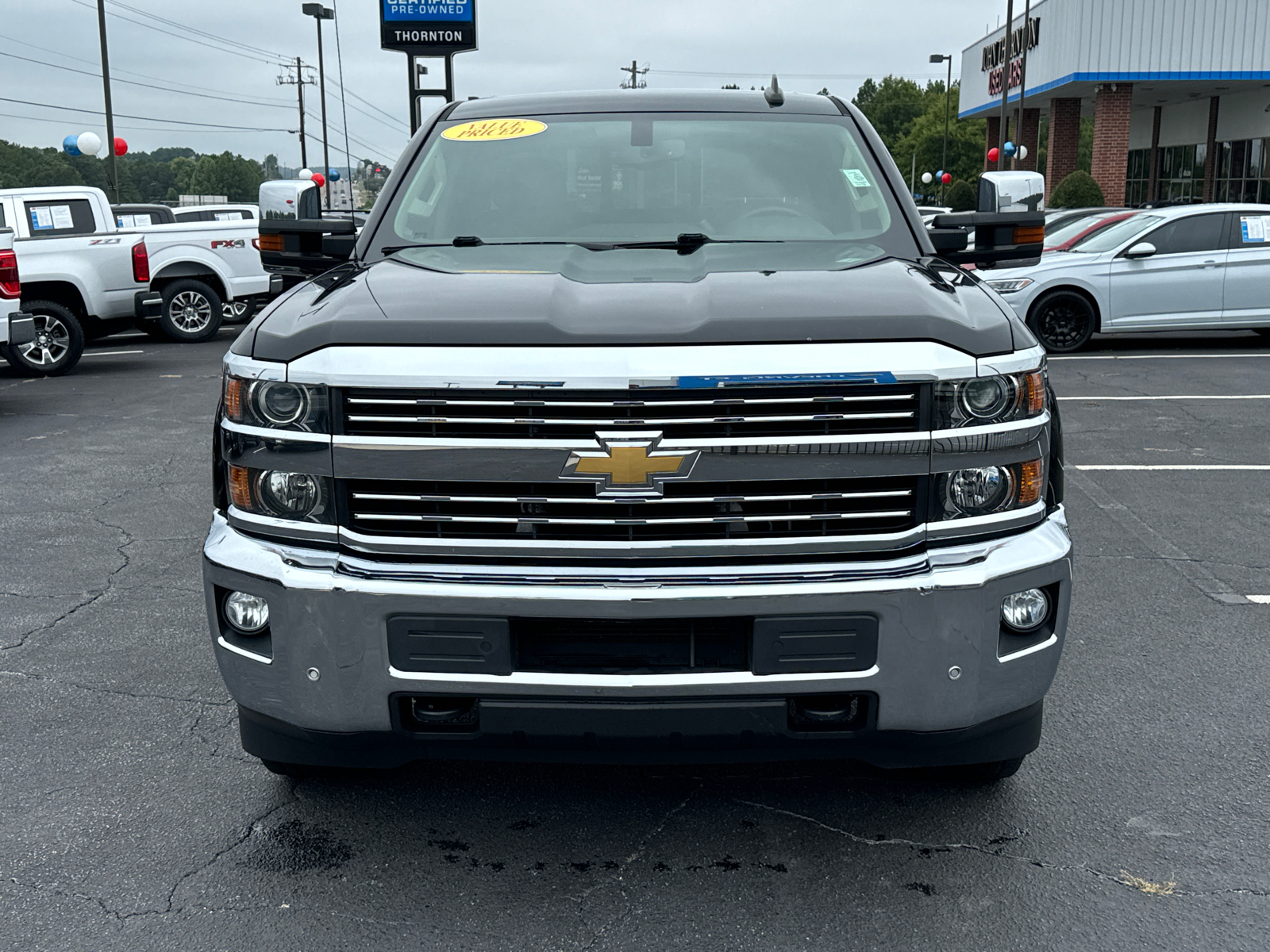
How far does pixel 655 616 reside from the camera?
270 cm

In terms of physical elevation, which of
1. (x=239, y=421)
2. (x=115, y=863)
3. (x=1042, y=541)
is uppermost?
(x=239, y=421)

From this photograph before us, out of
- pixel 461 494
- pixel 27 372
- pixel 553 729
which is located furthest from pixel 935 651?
pixel 27 372

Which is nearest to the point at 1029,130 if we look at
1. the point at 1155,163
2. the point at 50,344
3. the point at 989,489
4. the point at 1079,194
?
the point at 1155,163

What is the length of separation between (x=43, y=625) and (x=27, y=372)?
390 inches

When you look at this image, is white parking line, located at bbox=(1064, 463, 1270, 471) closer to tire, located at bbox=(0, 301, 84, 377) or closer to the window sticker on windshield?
the window sticker on windshield

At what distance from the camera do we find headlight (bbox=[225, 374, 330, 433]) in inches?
109

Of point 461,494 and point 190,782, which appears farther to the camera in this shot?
point 190,782

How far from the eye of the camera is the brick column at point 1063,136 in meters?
38.5

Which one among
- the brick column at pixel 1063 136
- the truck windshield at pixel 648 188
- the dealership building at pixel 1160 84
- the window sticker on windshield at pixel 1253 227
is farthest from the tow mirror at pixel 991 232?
the brick column at pixel 1063 136

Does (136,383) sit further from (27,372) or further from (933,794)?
(933,794)

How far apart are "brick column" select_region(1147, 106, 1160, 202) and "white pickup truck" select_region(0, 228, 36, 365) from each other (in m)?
39.6

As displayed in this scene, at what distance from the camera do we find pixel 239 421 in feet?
9.43

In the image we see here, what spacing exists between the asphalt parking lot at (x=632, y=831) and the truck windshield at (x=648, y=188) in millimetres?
1560

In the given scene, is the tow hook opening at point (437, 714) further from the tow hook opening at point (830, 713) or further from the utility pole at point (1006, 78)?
the utility pole at point (1006, 78)
